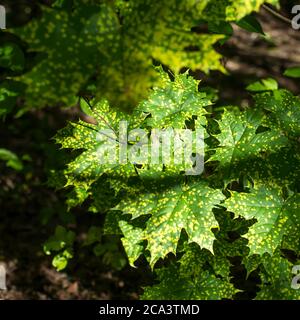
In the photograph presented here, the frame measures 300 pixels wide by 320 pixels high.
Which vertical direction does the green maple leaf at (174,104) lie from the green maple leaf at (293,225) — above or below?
above

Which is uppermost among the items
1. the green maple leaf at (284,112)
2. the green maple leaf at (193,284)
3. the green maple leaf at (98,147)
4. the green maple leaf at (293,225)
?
the green maple leaf at (284,112)

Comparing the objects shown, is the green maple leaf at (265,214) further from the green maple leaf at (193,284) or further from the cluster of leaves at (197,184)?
the green maple leaf at (193,284)

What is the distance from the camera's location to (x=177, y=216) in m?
1.87

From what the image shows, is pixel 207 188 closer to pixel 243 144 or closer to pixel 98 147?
pixel 243 144

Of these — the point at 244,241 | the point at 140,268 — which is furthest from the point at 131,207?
the point at 140,268

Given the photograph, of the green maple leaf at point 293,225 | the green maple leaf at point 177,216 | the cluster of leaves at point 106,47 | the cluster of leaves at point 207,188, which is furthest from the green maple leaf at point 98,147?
the cluster of leaves at point 106,47

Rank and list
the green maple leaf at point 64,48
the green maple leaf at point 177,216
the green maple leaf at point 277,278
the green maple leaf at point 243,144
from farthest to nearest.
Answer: the green maple leaf at point 277,278, the green maple leaf at point 243,144, the green maple leaf at point 177,216, the green maple leaf at point 64,48

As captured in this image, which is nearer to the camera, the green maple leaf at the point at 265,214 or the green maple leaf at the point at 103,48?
the green maple leaf at the point at 103,48

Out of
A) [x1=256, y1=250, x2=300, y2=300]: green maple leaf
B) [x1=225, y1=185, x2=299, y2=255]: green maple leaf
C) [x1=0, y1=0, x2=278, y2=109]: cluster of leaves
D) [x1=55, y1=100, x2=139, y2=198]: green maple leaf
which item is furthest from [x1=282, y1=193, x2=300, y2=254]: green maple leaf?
[x1=0, y1=0, x2=278, y2=109]: cluster of leaves

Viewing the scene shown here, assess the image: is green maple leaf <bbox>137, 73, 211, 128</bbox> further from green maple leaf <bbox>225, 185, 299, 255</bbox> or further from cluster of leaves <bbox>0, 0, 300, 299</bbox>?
green maple leaf <bbox>225, 185, 299, 255</bbox>

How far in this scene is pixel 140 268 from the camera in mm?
3574

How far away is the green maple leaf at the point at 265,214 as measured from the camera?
1883 millimetres

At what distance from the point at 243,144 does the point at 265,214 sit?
32cm

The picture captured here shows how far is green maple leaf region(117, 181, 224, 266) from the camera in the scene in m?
1.85
